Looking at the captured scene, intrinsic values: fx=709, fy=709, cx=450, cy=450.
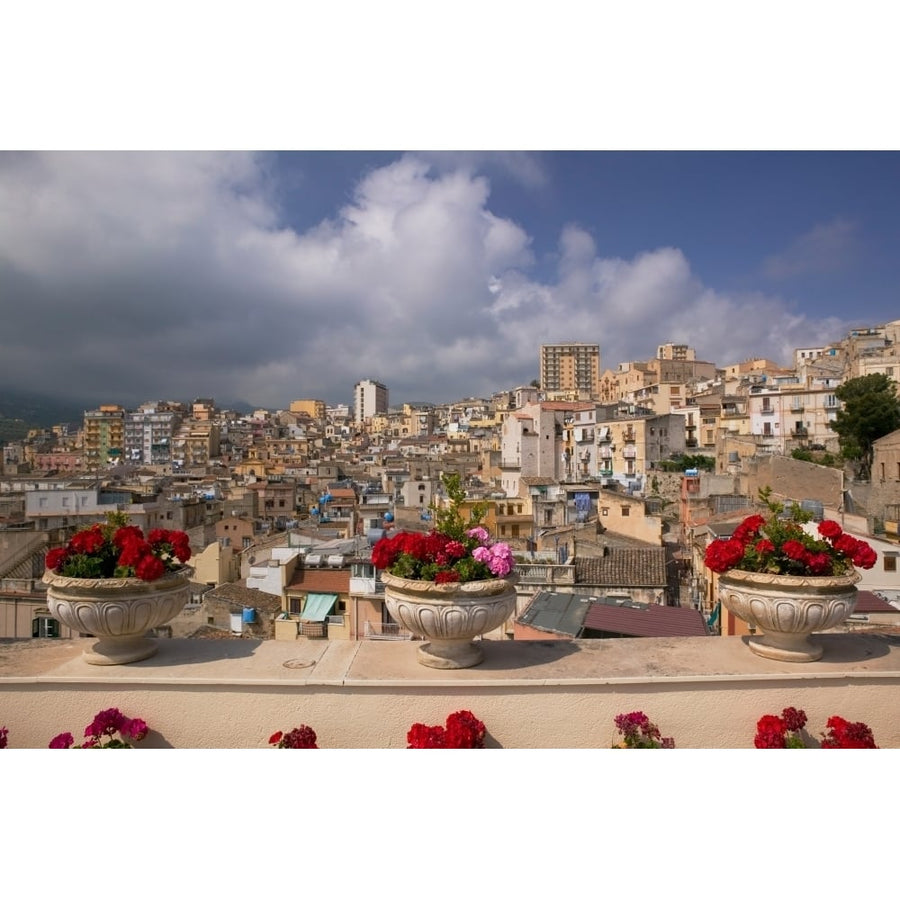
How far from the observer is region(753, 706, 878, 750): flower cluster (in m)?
2.90

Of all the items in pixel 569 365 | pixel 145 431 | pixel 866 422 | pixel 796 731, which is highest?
pixel 569 365

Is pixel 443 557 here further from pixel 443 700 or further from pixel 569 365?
pixel 569 365

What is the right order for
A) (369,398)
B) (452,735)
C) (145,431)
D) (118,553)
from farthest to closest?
(369,398) < (145,431) < (118,553) < (452,735)

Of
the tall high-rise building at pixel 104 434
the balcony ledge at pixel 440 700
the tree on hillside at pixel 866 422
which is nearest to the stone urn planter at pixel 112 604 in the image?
the balcony ledge at pixel 440 700

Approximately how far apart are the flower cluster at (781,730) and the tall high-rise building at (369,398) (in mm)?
111996

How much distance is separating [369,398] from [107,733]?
11408 cm

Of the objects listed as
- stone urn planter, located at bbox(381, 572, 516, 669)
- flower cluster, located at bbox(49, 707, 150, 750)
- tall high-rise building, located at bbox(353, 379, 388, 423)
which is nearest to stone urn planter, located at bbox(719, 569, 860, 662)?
stone urn planter, located at bbox(381, 572, 516, 669)

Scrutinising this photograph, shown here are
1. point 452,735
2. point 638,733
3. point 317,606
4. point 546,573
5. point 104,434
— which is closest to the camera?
point 452,735

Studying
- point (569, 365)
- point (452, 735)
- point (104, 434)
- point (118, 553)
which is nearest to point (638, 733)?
point (452, 735)

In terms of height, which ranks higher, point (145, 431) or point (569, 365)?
point (569, 365)

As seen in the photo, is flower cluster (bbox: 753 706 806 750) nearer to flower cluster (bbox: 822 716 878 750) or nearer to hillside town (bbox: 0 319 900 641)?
flower cluster (bbox: 822 716 878 750)

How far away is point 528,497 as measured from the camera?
25.9 m

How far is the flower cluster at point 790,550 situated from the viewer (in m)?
2.98
